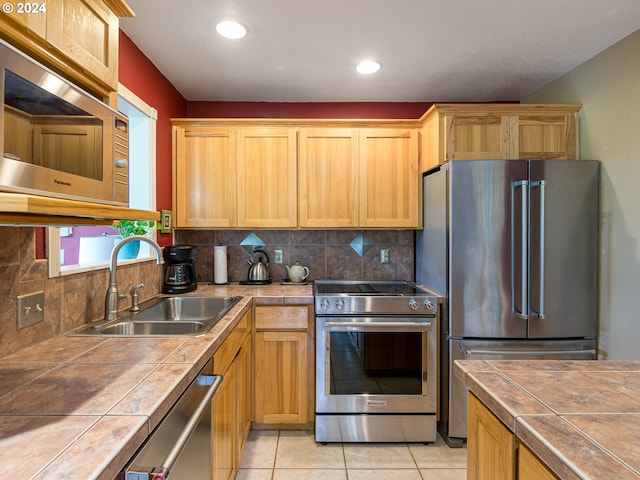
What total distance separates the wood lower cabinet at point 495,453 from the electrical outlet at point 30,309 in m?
1.55

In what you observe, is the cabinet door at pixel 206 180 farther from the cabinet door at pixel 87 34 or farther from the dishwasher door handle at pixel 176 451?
the dishwasher door handle at pixel 176 451

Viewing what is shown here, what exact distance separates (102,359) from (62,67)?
2.93 feet

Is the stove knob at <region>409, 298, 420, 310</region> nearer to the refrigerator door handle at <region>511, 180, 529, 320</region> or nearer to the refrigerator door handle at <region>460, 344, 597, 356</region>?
the refrigerator door handle at <region>460, 344, 597, 356</region>

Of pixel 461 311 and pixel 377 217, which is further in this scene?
pixel 377 217

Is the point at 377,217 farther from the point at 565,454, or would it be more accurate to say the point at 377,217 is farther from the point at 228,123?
the point at 565,454

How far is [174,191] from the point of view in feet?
9.13

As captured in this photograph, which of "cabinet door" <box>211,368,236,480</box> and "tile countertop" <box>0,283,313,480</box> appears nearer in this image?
"tile countertop" <box>0,283,313,480</box>

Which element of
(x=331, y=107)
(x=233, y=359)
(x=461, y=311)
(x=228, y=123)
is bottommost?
(x=233, y=359)

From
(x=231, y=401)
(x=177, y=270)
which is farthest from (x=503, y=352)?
(x=177, y=270)

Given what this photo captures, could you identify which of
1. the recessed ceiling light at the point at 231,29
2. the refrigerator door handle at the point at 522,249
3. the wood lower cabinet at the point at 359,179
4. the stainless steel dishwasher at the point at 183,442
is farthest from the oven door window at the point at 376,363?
the recessed ceiling light at the point at 231,29

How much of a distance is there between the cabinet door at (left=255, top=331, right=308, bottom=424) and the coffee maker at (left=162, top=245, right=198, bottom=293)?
64 cm

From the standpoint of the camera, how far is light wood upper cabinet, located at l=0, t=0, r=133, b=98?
0.88 meters

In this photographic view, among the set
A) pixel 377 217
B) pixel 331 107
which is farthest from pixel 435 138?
pixel 331 107

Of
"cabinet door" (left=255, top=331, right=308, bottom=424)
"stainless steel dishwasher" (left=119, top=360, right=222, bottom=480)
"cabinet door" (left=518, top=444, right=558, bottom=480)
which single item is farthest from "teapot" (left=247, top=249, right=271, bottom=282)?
"cabinet door" (left=518, top=444, right=558, bottom=480)
